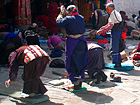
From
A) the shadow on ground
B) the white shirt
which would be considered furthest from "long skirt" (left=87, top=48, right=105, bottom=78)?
the white shirt

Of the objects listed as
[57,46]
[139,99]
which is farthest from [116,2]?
[139,99]

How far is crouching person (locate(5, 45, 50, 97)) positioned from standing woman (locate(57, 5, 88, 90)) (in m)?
0.77

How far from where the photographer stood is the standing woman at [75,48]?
555 centimetres

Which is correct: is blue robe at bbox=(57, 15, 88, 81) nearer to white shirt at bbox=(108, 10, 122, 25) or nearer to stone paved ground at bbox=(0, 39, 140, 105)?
stone paved ground at bbox=(0, 39, 140, 105)

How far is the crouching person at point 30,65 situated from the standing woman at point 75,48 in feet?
2.52

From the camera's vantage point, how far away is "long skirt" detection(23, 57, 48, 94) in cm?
483

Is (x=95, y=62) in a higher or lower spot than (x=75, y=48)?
lower

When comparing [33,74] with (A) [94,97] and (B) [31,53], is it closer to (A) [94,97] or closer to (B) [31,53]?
(B) [31,53]

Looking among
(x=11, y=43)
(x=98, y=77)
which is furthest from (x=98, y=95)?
(x=11, y=43)

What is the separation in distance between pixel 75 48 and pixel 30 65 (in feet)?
3.66

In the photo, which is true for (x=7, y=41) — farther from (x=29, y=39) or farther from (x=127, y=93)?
(x=127, y=93)

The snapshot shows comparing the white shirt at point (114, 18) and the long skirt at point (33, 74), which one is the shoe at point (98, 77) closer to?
the long skirt at point (33, 74)

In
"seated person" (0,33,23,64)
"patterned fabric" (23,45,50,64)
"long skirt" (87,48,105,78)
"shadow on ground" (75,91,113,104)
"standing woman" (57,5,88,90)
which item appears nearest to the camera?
"patterned fabric" (23,45,50,64)

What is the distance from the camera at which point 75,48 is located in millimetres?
5586
